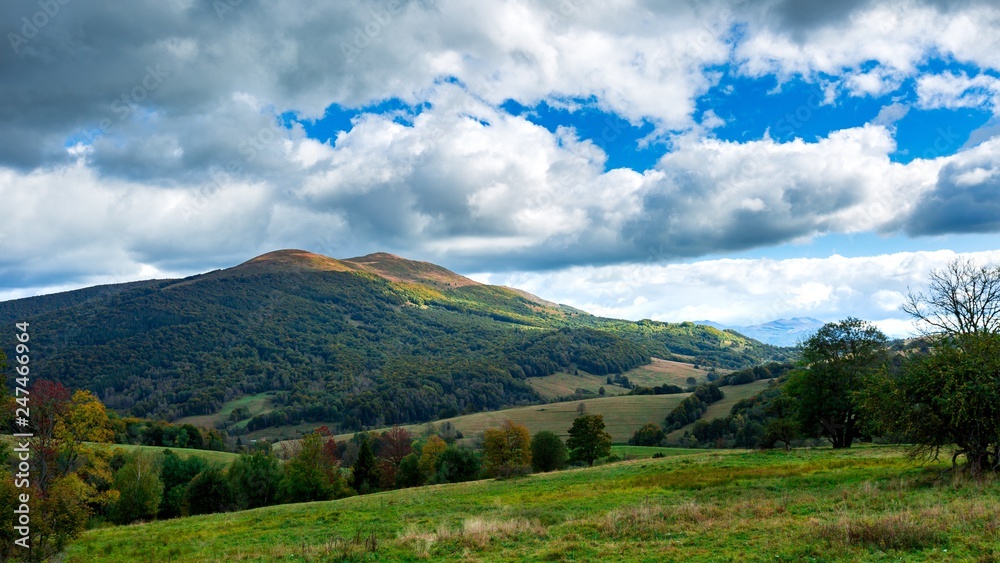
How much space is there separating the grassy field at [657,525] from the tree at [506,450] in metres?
38.1

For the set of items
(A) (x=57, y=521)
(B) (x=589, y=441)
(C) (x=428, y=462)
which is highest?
(A) (x=57, y=521)

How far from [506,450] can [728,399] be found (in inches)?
3581

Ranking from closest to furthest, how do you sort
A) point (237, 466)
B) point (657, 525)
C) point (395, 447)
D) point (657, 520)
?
point (657, 525), point (657, 520), point (237, 466), point (395, 447)

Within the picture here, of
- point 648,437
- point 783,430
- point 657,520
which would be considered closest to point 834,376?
point 783,430

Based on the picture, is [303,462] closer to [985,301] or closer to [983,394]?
[983,394]

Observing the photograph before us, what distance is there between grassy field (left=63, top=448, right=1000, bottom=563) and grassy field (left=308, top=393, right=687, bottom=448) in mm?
96771

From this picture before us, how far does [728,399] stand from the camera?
142625 millimetres

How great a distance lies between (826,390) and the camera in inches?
1954

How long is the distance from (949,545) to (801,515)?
5837 mm

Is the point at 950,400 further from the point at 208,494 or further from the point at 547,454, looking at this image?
the point at 208,494

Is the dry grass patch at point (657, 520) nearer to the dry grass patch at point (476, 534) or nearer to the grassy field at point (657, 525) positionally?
the grassy field at point (657, 525)

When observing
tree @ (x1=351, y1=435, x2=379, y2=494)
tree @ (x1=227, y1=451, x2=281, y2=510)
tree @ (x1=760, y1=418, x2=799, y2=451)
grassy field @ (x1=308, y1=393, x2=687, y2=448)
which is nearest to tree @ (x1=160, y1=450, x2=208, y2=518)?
tree @ (x1=227, y1=451, x2=281, y2=510)

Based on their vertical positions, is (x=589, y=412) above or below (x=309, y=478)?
below

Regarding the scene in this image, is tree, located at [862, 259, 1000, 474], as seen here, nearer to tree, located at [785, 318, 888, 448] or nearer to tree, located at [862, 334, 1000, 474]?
tree, located at [862, 334, 1000, 474]
